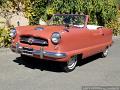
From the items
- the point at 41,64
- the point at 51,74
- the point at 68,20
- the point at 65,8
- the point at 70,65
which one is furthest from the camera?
the point at 65,8

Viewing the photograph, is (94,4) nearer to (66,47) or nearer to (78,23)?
(78,23)

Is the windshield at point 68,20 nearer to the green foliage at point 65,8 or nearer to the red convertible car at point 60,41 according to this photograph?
the red convertible car at point 60,41

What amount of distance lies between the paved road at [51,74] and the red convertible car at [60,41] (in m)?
0.42

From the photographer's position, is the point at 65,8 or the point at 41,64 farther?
the point at 65,8

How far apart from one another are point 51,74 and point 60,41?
919 millimetres

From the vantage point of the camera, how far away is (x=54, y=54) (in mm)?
7328

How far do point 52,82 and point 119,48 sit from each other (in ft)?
19.0

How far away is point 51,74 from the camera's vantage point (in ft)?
25.1

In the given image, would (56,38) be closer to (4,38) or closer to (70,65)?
(70,65)

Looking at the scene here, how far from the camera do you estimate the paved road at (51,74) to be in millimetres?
6648

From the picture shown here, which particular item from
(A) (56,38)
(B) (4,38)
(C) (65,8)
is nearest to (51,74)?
(A) (56,38)

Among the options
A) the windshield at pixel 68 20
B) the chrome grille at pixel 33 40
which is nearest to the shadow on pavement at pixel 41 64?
the chrome grille at pixel 33 40

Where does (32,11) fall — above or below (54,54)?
above

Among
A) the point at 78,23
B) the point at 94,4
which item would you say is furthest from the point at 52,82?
the point at 94,4
